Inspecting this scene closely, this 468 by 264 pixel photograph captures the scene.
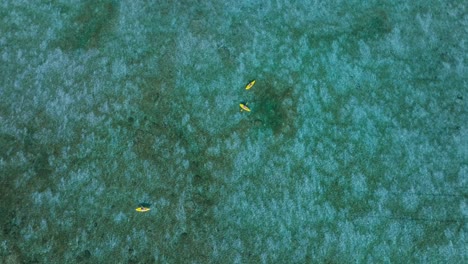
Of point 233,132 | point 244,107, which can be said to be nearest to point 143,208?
point 233,132

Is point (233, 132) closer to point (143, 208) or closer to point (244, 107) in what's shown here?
point (244, 107)

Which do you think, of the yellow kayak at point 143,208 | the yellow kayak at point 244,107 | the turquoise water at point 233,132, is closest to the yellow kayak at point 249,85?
the turquoise water at point 233,132

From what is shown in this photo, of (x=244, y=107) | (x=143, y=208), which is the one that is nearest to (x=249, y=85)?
(x=244, y=107)

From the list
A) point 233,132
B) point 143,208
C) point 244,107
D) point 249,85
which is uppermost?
point 249,85

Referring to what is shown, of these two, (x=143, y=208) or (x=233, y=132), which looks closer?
(x=143, y=208)

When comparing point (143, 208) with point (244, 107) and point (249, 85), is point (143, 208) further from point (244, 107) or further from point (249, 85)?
point (249, 85)

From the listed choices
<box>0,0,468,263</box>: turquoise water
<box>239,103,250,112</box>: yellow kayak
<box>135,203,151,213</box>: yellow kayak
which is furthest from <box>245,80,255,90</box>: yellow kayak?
<box>135,203,151,213</box>: yellow kayak

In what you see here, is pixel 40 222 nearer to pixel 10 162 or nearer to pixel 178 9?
pixel 10 162

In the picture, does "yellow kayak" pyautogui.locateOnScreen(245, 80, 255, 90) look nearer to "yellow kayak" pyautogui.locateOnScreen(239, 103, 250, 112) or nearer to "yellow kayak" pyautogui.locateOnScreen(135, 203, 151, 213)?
"yellow kayak" pyautogui.locateOnScreen(239, 103, 250, 112)

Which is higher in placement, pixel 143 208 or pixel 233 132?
pixel 233 132

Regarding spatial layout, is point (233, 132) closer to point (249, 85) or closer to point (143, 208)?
point (249, 85)
